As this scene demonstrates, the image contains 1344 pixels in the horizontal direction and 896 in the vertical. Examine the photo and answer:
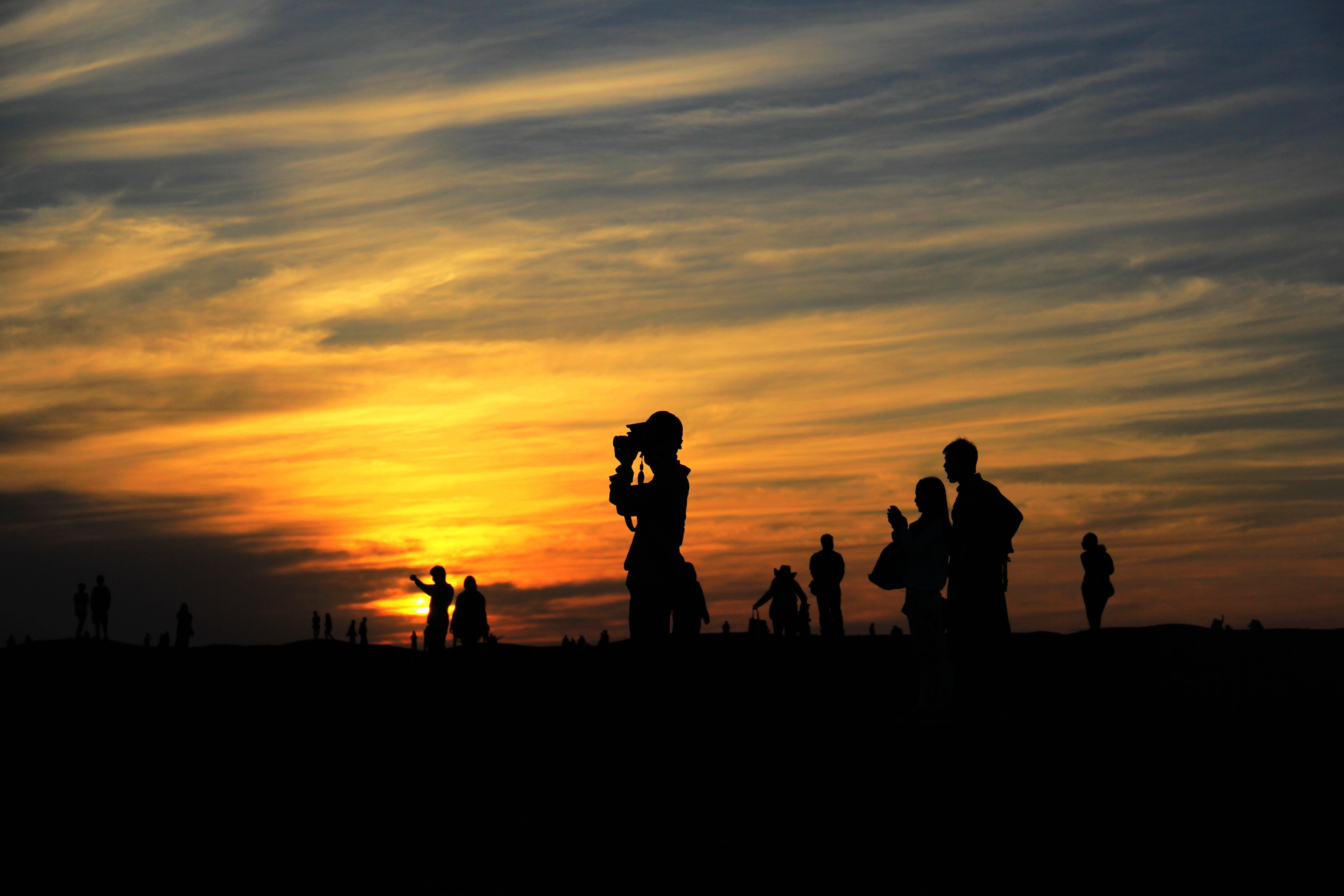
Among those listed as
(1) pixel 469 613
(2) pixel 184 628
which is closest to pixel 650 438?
(1) pixel 469 613

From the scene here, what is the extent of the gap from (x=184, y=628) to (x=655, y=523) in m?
27.5

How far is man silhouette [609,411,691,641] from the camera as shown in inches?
487

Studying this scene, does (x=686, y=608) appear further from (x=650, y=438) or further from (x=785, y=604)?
(x=785, y=604)

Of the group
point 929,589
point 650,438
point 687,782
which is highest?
point 650,438

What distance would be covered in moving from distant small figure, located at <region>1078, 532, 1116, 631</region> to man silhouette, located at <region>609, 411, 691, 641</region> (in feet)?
45.4

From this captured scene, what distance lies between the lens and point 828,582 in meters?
24.6

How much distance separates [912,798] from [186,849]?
15.6 ft

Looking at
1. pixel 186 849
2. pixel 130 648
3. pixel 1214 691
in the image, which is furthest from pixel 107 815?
pixel 130 648

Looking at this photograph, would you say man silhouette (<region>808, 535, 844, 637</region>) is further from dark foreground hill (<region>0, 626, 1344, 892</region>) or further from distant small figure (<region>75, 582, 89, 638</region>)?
distant small figure (<region>75, 582, 89, 638</region>)

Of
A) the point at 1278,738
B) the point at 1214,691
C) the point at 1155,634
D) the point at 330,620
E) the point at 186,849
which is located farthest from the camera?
the point at 330,620

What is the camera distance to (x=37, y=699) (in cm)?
1795

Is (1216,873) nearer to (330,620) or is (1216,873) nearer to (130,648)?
(130,648)

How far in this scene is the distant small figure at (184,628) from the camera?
35812 millimetres

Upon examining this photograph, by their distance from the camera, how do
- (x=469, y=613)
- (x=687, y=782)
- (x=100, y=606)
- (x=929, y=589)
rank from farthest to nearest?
1. (x=100, y=606)
2. (x=469, y=613)
3. (x=929, y=589)
4. (x=687, y=782)
